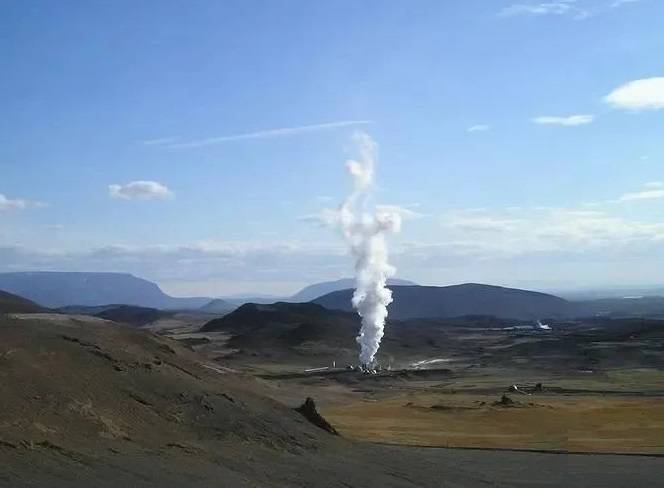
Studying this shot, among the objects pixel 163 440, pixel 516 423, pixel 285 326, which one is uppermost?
pixel 285 326

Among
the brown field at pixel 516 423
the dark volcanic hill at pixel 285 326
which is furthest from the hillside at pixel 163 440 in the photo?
the dark volcanic hill at pixel 285 326

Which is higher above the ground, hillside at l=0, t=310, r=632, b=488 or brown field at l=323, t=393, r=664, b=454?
hillside at l=0, t=310, r=632, b=488

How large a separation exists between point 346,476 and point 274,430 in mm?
5995

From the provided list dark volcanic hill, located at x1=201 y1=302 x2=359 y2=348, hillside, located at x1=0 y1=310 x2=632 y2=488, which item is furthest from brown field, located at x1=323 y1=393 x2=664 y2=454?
dark volcanic hill, located at x1=201 y1=302 x2=359 y2=348

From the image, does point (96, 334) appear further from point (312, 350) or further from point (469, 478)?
point (312, 350)

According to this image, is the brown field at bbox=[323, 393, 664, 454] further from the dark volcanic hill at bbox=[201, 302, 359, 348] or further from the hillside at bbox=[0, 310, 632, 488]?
the dark volcanic hill at bbox=[201, 302, 359, 348]

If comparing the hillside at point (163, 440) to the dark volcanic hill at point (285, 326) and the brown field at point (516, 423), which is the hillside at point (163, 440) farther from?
the dark volcanic hill at point (285, 326)

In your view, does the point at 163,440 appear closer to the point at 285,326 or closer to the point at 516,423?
the point at 516,423

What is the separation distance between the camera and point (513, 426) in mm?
49062

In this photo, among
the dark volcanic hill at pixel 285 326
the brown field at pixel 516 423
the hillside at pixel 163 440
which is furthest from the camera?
the dark volcanic hill at pixel 285 326

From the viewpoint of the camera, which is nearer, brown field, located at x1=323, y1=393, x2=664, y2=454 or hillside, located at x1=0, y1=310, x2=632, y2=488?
hillside, located at x1=0, y1=310, x2=632, y2=488

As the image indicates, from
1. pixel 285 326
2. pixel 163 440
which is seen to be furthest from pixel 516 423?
pixel 285 326

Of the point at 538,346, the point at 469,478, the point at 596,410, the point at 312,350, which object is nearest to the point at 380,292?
the point at 312,350

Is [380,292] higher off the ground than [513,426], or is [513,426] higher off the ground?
[380,292]
